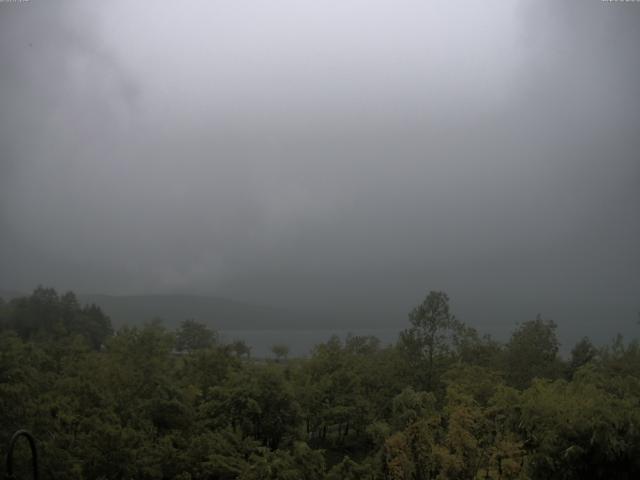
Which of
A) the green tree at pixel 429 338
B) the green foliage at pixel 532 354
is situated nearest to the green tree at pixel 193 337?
the green tree at pixel 429 338

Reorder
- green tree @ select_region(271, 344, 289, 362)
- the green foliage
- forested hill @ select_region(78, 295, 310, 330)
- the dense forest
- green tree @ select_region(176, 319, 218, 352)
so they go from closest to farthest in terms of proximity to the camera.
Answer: the dense forest
the green foliage
green tree @ select_region(271, 344, 289, 362)
green tree @ select_region(176, 319, 218, 352)
forested hill @ select_region(78, 295, 310, 330)

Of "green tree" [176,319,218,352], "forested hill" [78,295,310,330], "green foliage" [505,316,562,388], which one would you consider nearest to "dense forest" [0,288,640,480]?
"green foliage" [505,316,562,388]

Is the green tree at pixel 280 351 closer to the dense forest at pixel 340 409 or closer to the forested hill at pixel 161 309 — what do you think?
the dense forest at pixel 340 409

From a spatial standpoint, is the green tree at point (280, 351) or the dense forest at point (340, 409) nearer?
the dense forest at point (340, 409)

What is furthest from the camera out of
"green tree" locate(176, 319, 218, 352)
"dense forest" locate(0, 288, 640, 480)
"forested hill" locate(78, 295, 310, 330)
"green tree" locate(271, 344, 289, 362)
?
"forested hill" locate(78, 295, 310, 330)

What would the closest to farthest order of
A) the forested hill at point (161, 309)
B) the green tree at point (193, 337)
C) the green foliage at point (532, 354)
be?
the green foliage at point (532, 354) < the green tree at point (193, 337) < the forested hill at point (161, 309)

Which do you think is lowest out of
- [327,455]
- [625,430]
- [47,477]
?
[327,455]

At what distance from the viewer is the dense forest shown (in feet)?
59.2

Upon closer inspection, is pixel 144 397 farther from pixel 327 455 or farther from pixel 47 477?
pixel 327 455

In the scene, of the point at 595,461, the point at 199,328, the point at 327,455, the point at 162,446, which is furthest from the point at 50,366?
the point at 199,328

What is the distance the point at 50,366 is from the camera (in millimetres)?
31953

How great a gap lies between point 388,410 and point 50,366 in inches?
775

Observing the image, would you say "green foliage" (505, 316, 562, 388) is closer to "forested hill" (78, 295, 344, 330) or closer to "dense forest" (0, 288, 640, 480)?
"dense forest" (0, 288, 640, 480)

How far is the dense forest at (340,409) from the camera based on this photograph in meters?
18.0
